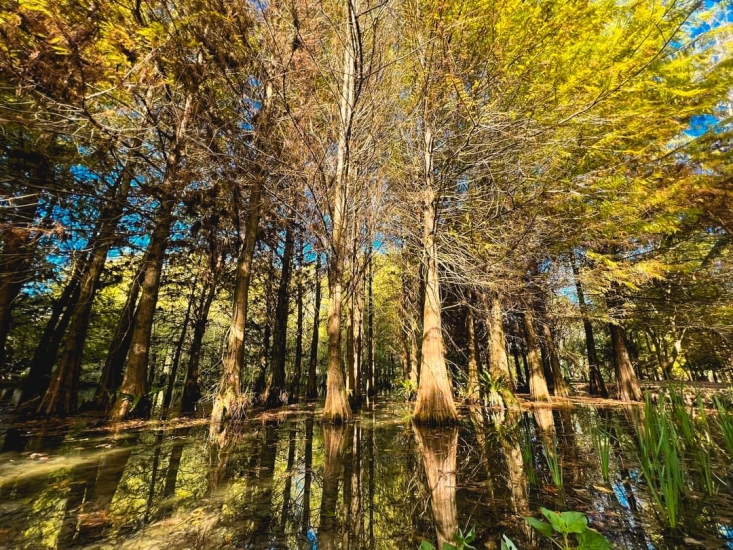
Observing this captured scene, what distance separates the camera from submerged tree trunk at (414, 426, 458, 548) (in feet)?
7.55

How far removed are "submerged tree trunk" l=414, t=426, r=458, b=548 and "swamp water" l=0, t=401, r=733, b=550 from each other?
2cm

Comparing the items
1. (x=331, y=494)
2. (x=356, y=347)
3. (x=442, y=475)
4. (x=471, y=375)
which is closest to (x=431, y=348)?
(x=442, y=475)

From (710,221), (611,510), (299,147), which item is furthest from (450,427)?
(710,221)

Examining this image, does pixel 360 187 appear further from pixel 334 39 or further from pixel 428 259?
pixel 334 39

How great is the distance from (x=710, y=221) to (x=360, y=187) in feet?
33.7

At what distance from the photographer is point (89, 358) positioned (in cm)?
1920

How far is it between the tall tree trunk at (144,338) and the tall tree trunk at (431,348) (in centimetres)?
615

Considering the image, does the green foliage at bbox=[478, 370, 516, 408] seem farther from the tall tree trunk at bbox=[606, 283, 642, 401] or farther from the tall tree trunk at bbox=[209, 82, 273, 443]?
the tall tree trunk at bbox=[209, 82, 273, 443]

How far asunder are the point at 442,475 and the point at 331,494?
1276 millimetres

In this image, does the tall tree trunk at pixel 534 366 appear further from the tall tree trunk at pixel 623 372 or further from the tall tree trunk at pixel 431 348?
the tall tree trunk at pixel 431 348

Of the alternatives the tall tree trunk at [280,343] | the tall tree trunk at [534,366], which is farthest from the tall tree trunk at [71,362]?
the tall tree trunk at [534,366]

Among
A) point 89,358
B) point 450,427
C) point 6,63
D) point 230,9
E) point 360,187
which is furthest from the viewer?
point 89,358

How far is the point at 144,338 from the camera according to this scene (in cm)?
743

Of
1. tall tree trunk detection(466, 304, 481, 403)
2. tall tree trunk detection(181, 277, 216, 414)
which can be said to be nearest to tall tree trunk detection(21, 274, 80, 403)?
tall tree trunk detection(181, 277, 216, 414)
